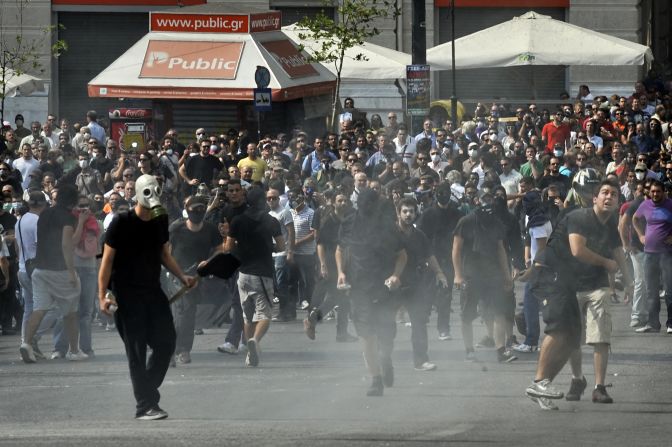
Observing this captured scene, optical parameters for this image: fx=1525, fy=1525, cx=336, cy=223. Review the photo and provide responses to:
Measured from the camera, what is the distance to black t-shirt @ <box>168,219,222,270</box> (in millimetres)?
13703

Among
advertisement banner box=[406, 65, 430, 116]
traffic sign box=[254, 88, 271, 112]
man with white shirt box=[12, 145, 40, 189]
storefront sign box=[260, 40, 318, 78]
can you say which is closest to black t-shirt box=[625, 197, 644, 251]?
advertisement banner box=[406, 65, 430, 116]

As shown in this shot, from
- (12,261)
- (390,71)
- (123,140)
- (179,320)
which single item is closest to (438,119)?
(390,71)

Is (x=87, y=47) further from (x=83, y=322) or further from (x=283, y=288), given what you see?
(x=83, y=322)

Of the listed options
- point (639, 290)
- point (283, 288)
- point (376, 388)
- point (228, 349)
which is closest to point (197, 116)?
point (283, 288)

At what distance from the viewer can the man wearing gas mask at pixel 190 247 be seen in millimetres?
13656

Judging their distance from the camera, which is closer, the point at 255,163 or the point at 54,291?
the point at 54,291

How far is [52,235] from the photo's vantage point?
43.8ft

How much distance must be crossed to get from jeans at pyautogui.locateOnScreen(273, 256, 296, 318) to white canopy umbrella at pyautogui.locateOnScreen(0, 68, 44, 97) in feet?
43.9

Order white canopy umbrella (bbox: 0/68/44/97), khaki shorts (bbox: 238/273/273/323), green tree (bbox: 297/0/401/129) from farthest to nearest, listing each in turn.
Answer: white canopy umbrella (bbox: 0/68/44/97) < green tree (bbox: 297/0/401/129) < khaki shorts (bbox: 238/273/273/323)

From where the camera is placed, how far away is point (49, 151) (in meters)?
22.9

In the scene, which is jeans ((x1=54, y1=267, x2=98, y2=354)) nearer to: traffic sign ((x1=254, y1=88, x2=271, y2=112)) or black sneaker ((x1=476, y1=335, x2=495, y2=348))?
black sneaker ((x1=476, y1=335, x2=495, y2=348))

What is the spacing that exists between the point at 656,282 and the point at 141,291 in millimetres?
7585

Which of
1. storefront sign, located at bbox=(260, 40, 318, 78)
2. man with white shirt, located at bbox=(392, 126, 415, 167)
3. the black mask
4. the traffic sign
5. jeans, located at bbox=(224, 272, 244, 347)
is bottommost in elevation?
jeans, located at bbox=(224, 272, 244, 347)

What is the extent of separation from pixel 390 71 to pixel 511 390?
655 inches
